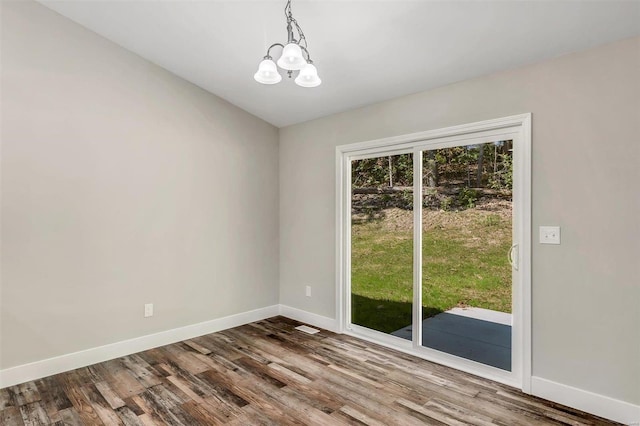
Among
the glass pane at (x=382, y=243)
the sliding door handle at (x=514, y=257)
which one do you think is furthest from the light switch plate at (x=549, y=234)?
the glass pane at (x=382, y=243)

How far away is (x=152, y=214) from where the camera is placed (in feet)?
11.0

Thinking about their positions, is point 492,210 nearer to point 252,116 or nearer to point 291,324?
point 291,324

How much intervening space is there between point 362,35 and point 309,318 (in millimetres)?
2932

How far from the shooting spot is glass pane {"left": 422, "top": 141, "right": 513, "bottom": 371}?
8.97ft

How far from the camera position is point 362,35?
2521mm

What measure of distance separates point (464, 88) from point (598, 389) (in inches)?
89.2

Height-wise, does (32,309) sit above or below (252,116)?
below

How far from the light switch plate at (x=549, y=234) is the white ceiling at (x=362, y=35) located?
1156 mm

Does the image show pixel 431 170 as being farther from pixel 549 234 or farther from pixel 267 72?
pixel 267 72

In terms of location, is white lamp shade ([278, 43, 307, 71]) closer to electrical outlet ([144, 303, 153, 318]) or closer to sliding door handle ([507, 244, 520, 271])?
sliding door handle ([507, 244, 520, 271])

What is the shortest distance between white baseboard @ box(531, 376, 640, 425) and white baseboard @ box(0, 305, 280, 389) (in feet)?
9.37

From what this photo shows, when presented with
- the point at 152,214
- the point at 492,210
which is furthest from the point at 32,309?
the point at 492,210

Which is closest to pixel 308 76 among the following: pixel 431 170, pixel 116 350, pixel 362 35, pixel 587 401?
pixel 362 35

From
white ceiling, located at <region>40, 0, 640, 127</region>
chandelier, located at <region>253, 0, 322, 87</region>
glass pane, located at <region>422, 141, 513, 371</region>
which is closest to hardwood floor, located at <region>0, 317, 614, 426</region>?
glass pane, located at <region>422, 141, 513, 371</region>
